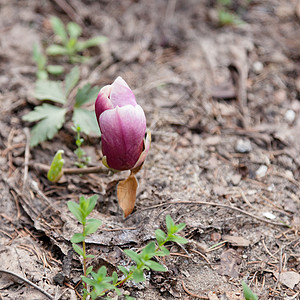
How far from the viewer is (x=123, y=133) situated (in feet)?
5.38

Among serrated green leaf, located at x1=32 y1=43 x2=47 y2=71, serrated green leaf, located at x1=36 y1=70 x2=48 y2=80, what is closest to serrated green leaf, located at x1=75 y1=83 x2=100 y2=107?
serrated green leaf, located at x1=36 y1=70 x2=48 y2=80

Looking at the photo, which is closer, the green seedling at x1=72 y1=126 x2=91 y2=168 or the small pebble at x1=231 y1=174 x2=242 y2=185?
the green seedling at x1=72 y1=126 x2=91 y2=168

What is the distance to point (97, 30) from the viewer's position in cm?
326

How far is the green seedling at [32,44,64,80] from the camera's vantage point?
2737mm

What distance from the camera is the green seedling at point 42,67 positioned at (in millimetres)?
2737

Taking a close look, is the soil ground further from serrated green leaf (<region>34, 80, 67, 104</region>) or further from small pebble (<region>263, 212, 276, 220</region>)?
serrated green leaf (<region>34, 80, 67, 104</region>)

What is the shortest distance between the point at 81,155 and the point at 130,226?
56cm

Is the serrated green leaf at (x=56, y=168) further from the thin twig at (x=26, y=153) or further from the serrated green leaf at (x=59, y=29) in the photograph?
Result: the serrated green leaf at (x=59, y=29)

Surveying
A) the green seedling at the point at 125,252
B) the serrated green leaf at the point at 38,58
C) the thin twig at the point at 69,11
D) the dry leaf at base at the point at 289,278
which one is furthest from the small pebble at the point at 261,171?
the thin twig at the point at 69,11

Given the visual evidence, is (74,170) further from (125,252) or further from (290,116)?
(290,116)

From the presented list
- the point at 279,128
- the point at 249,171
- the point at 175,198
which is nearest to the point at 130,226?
the point at 175,198

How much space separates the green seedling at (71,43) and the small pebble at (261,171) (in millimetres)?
1590

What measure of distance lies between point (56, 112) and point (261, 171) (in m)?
1.33

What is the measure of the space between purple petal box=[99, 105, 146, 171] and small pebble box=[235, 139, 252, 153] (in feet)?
2.99
